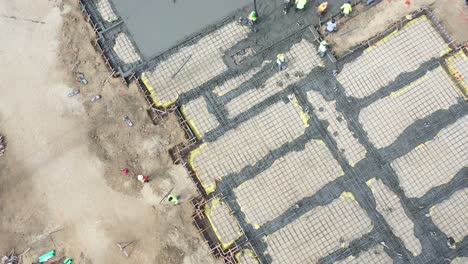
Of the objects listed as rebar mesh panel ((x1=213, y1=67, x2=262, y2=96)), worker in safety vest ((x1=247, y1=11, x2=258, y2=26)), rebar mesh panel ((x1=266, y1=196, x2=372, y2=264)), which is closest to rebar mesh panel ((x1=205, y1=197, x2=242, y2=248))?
rebar mesh panel ((x1=266, y1=196, x2=372, y2=264))

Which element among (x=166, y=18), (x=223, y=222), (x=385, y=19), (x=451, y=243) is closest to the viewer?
(x=451, y=243)

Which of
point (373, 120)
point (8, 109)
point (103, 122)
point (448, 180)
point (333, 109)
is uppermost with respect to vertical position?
point (8, 109)

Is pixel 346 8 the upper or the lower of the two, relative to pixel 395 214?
upper

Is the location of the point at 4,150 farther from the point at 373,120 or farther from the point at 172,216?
the point at 373,120

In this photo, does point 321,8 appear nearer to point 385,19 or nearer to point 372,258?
point 385,19

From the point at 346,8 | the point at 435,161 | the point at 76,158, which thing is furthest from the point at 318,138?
the point at 76,158

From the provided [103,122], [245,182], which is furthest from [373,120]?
[103,122]
